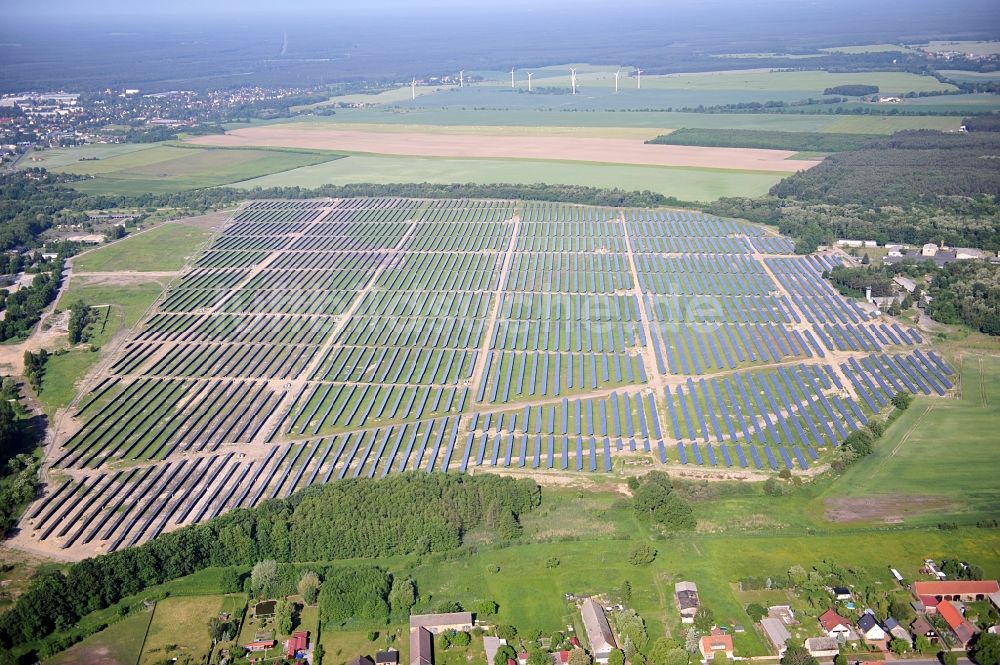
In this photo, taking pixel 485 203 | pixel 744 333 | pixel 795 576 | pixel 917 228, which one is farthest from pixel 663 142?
pixel 795 576

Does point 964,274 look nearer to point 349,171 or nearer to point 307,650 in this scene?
point 307,650

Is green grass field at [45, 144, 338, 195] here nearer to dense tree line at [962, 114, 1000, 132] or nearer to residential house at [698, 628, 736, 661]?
dense tree line at [962, 114, 1000, 132]

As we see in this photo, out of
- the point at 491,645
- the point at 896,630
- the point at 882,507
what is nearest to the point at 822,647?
the point at 896,630

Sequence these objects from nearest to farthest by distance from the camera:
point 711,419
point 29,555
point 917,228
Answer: point 29,555 → point 711,419 → point 917,228

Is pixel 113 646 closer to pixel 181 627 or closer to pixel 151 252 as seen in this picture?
pixel 181 627

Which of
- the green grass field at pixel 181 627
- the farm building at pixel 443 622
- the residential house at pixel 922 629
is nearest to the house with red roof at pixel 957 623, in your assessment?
the residential house at pixel 922 629
